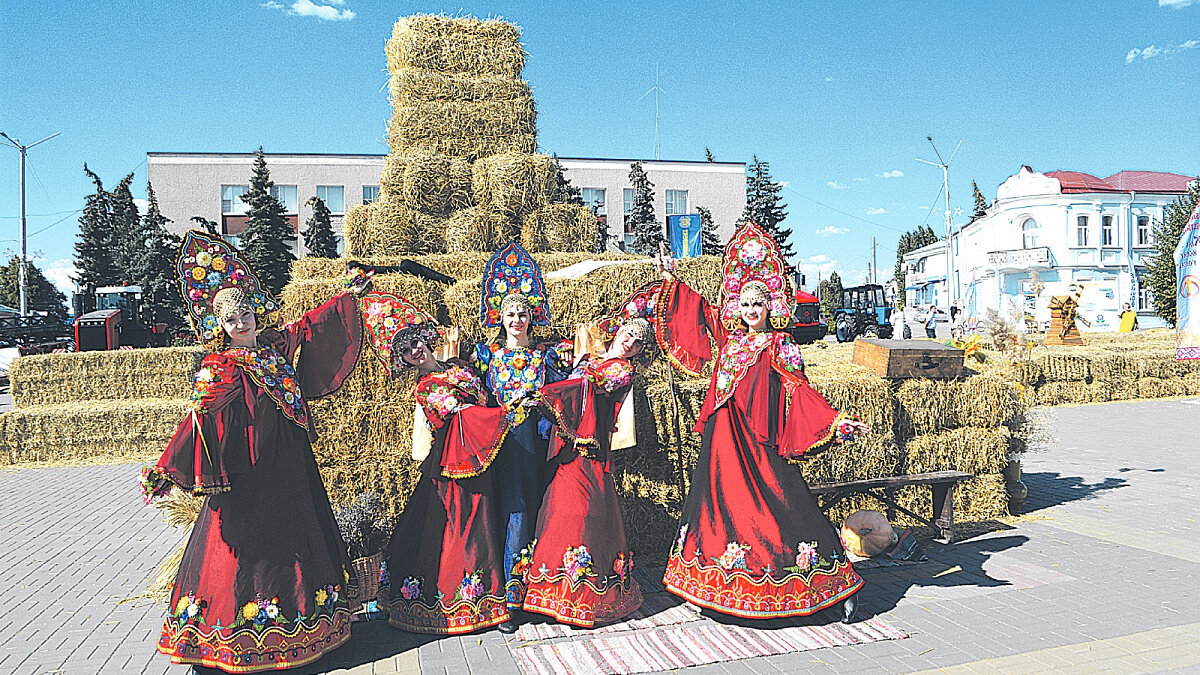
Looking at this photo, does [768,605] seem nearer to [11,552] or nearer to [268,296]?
[268,296]

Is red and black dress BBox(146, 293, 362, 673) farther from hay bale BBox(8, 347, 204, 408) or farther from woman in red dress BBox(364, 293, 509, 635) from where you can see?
hay bale BBox(8, 347, 204, 408)

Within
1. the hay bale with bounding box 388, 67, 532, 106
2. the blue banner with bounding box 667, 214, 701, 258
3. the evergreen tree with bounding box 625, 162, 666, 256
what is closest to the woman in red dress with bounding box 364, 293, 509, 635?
the hay bale with bounding box 388, 67, 532, 106

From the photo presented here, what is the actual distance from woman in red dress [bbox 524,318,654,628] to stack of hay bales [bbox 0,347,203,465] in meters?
9.27

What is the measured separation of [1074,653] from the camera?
14.3 ft

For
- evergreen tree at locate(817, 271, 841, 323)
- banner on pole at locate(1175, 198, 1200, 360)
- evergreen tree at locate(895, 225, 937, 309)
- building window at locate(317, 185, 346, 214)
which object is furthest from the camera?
evergreen tree at locate(895, 225, 937, 309)

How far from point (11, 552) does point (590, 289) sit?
5.49 meters

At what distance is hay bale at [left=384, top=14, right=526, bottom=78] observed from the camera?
955 cm

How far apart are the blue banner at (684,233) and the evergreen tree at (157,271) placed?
1424 cm

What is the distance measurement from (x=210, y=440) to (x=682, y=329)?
2.73 meters

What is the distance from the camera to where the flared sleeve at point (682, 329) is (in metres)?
5.12

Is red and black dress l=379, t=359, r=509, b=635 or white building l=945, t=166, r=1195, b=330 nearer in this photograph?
red and black dress l=379, t=359, r=509, b=635

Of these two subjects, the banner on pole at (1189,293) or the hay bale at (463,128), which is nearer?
the banner on pole at (1189,293)

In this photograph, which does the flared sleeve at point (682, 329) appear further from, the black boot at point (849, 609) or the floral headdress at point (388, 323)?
the black boot at point (849, 609)

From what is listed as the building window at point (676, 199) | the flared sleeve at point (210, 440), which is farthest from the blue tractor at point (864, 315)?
the flared sleeve at point (210, 440)
